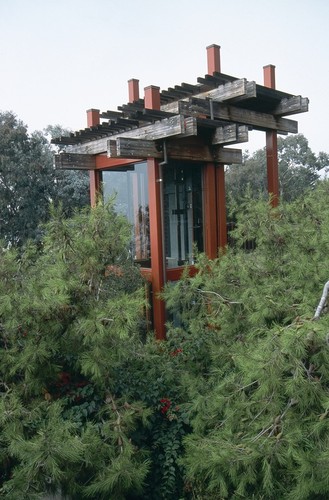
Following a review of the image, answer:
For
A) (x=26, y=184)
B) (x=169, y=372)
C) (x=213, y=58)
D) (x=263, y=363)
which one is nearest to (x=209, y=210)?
(x=213, y=58)

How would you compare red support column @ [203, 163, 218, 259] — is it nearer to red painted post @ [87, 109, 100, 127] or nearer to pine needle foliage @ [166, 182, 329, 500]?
red painted post @ [87, 109, 100, 127]

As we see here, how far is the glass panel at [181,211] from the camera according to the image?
25.2ft

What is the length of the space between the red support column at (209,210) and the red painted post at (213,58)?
1.46 metres

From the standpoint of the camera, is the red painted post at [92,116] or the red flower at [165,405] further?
the red painted post at [92,116]

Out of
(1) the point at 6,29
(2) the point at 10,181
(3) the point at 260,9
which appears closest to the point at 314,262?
(3) the point at 260,9

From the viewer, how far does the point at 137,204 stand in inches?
308

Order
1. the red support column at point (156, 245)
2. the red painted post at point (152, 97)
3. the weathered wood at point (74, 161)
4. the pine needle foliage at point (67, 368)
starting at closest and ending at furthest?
the pine needle foliage at point (67, 368)
the red painted post at point (152, 97)
the red support column at point (156, 245)
the weathered wood at point (74, 161)

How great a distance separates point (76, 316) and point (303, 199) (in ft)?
8.98

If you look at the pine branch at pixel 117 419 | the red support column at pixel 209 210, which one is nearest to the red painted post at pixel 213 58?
the red support column at pixel 209 210

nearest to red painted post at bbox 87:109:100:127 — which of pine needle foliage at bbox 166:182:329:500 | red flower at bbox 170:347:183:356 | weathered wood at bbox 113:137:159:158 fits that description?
weathered wood at bbox 113:137:159:158

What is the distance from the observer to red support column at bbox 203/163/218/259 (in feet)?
26.2

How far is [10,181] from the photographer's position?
47.9ft

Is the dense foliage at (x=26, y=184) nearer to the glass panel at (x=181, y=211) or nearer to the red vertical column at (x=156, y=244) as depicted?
the glass panel at (x=181, y=211)

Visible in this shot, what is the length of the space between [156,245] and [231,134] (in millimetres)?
1951
